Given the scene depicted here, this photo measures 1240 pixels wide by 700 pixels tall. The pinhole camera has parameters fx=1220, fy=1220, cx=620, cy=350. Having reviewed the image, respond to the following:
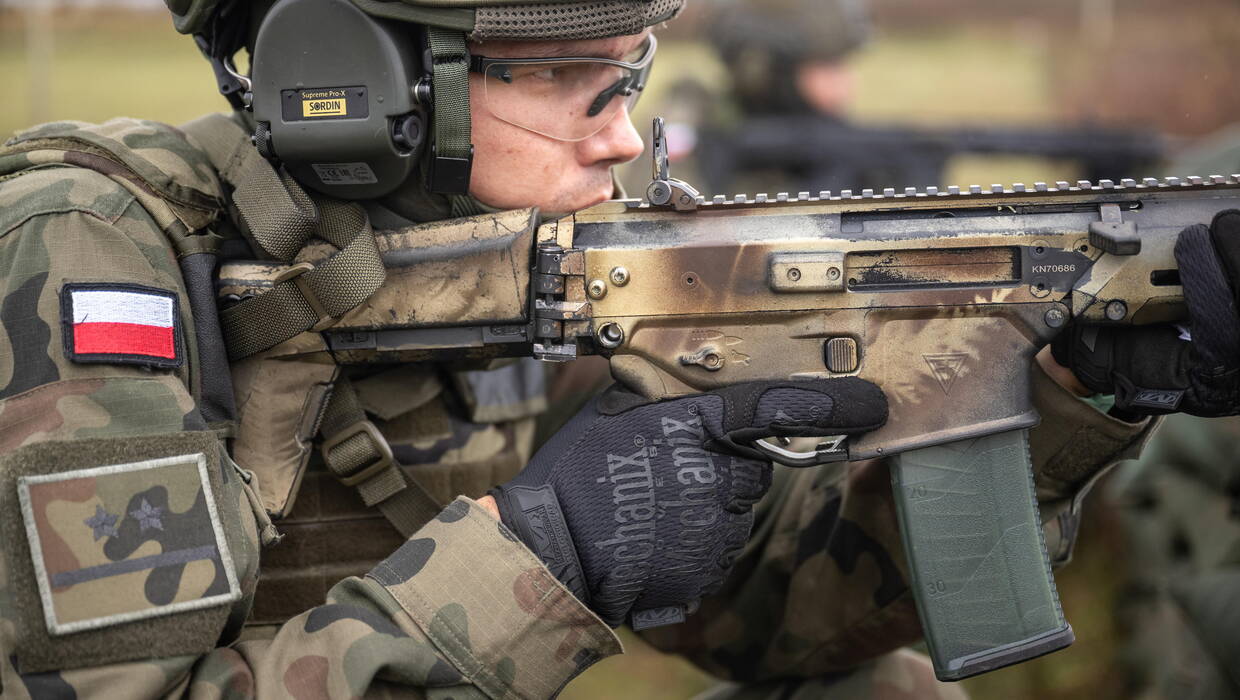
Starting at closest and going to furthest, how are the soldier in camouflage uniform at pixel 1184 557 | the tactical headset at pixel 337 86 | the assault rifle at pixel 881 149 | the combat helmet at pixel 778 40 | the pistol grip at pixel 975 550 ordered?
the tactical headset at pixel 337 86
the pistol grip at pixel 975 550
the soldier in camouflage uniform at pixel 1184 557
the assault rifle at pixel 881 149
the combat helmet at pixel 778 40

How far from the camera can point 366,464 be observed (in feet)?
8.64

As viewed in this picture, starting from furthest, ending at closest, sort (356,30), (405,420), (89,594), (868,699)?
1. (868,699)
2. (405,420)
3. (356,30)
4. (89,594)

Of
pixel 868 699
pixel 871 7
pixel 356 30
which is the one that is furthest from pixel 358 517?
pixel 871 7

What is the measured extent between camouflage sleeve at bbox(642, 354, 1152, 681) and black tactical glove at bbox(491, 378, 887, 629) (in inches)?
20.0

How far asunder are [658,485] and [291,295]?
0.81 metres

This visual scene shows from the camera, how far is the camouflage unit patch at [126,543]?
1.93 m

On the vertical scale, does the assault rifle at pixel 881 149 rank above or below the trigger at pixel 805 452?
below

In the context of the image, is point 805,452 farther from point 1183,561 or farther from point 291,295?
point 1183,561

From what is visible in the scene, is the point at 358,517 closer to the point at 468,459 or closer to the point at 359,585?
the point at 468,459

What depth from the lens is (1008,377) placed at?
96.7 inches

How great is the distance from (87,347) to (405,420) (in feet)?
2.89

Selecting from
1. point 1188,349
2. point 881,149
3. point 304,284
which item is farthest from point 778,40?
point 304,284

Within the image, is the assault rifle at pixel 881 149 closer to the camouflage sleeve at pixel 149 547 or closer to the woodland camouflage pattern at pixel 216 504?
the woodland camouflage pattern at pixel 216 504

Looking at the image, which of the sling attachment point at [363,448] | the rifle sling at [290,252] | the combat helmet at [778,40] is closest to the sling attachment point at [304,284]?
the rifle sling at [290,252]
